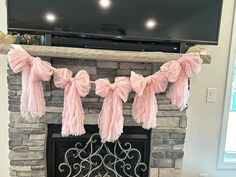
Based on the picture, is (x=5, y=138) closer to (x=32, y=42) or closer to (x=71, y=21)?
(x=32, y=42)

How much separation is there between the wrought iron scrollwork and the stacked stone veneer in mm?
145

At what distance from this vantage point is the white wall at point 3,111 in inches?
71.4

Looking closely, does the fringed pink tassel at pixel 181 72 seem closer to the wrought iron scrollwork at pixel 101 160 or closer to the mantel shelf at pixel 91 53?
the mantel shelf at pixel 91 53

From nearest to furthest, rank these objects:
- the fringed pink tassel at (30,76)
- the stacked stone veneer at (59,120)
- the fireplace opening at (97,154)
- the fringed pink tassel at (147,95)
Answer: the fringed pink tassel at (30,76) < the fringed pink tassel at (147,95) < the stacked stone veneer at (59,120) < the fireplace opening at (97,154)

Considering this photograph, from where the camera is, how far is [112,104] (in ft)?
5.17

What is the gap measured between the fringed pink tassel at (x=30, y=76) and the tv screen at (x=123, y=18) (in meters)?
0.18

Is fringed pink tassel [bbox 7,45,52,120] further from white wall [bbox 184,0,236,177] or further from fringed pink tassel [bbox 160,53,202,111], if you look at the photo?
white wall [bbox 184,0,236,177]

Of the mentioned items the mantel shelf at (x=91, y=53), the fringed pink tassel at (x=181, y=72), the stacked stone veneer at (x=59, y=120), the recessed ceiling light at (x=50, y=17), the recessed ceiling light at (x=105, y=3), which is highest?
the recessed ceiling light at (x=105, y=3)

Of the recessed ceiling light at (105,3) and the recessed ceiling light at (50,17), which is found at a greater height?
the recessed ceiling light at (105,3)

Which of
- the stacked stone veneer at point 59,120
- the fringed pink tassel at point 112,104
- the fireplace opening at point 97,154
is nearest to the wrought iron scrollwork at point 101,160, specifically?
the fireplace opening at point 97,154

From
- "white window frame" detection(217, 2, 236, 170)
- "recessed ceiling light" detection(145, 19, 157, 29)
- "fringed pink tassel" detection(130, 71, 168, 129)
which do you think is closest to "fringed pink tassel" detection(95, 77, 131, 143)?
"fringed pink tassel" detection(130, 71, 168, 129)

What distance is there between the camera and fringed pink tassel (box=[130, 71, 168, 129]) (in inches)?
60.7

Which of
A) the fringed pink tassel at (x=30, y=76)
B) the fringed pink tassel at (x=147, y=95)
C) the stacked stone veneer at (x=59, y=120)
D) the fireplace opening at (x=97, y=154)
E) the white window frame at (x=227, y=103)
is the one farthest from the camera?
the white window frame at (x=227, y=103)

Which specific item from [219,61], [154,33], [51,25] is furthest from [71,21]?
[219,61]
